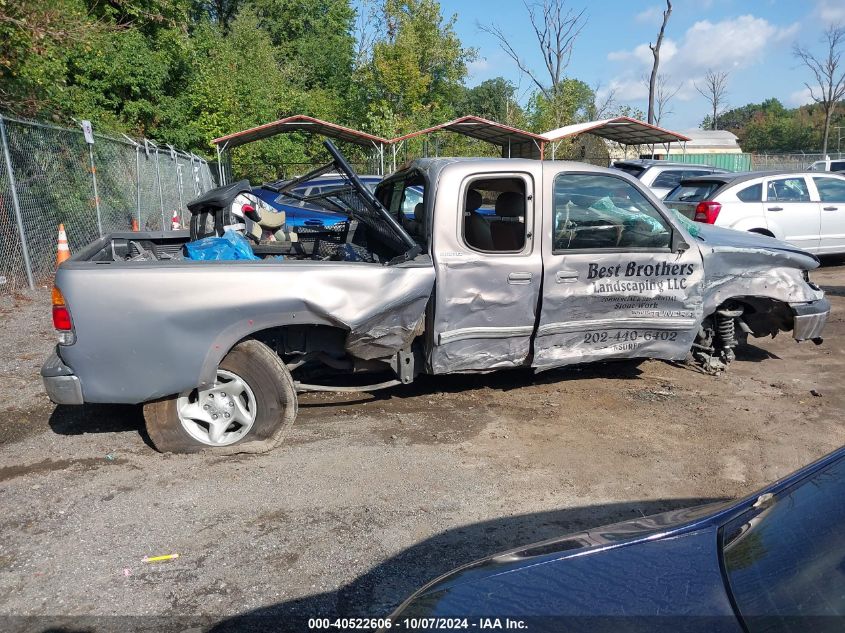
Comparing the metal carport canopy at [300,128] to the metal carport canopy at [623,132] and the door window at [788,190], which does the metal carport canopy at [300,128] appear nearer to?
the metal carport canopy at [623,132]

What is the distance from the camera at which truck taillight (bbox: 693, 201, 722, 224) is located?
1029 centimetres

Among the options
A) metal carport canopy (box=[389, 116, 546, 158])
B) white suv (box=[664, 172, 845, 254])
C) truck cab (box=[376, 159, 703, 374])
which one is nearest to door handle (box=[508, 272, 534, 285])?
truck cab (box=[376, 159, 703, 374])

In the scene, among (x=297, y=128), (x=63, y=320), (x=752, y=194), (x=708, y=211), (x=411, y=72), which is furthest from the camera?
(x=411, y=72)

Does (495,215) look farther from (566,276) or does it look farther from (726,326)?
(726,326)

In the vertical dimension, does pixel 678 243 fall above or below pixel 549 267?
above

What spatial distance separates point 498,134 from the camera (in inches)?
872

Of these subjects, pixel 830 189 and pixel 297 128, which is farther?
pixel 297 128

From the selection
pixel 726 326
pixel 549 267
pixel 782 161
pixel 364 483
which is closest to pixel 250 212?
pixel 549 267

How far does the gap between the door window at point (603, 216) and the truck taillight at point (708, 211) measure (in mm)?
5600

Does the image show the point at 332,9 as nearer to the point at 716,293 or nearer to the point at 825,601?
the point at 716,293

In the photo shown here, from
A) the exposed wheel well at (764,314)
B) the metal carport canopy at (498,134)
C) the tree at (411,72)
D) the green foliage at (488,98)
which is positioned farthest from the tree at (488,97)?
the exposed wheel well at (764,314)

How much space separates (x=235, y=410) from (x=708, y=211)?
8.30 m

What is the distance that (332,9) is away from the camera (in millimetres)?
43312

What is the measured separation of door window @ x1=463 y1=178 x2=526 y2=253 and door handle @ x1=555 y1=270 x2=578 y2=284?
342 mm
